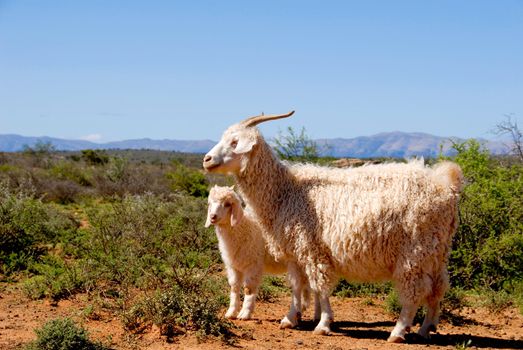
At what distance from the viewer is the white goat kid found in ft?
27.9

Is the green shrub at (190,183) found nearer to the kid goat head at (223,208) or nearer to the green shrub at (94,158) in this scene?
the kid goat head at (223,208)

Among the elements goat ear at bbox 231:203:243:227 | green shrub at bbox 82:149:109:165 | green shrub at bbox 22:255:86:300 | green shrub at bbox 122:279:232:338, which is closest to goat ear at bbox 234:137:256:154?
goat ear at bbox 231:203:243:227

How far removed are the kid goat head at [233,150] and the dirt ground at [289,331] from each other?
6.64ft

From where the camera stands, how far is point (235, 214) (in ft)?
28.1

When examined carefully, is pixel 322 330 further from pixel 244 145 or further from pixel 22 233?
pixel 22 233

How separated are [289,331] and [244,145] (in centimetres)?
242

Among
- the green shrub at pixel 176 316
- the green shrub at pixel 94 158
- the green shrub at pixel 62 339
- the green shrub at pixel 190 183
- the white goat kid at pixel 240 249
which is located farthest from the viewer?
the green shrub at pixel 94 158

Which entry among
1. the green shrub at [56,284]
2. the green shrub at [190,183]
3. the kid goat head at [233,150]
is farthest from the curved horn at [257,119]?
Result: the green shrub at [190,183]

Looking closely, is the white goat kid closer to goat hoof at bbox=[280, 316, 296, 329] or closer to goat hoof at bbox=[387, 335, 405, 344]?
goat hoof at bbox=[280, 316, 296, 329]

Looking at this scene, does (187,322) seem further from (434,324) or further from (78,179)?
(78,179)

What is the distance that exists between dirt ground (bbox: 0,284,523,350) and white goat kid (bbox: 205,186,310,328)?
15.4 inches

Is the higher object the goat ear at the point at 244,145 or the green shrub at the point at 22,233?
the goat ear at the point at 244,145

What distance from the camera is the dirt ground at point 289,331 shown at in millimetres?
7340

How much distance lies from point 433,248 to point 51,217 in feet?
34.3
